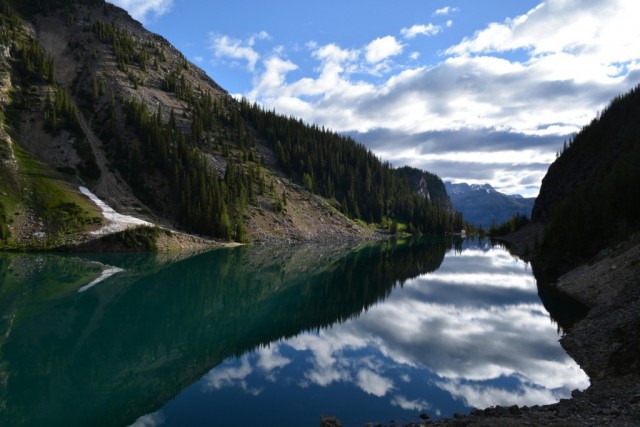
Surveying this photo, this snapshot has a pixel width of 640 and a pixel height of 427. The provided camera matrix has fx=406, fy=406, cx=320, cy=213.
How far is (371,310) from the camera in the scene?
4731 cm

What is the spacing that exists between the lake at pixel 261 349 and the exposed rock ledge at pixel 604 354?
1.85 m

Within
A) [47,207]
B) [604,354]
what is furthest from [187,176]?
[604,354]

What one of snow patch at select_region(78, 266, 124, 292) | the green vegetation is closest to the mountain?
the green vegetation

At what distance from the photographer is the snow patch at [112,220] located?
93.6 m

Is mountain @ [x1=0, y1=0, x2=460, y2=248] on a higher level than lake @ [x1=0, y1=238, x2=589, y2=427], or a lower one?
higher

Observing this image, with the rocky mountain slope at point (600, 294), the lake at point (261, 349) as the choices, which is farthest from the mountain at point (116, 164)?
the rocky mountain slope at point (600, 294)

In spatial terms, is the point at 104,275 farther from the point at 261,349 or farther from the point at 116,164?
the point at 116,164

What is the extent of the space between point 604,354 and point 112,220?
100023 millimetres

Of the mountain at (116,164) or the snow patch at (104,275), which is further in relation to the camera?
the mountain at (116,164)

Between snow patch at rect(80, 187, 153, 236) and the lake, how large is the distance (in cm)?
2730

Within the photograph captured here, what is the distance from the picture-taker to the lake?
70.3 feet

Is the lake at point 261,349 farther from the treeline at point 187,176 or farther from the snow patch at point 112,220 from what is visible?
the treeline at point 187,176

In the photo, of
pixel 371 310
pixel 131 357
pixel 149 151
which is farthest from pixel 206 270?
pixel 149 151

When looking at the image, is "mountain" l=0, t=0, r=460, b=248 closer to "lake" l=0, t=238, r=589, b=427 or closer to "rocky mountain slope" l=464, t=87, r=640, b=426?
"lake" l=0, t=238, r=589, b=427
